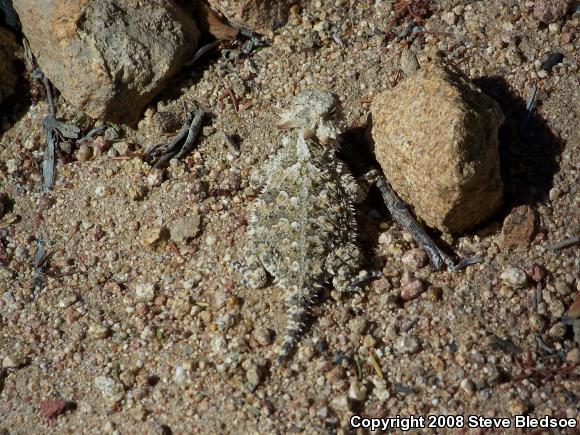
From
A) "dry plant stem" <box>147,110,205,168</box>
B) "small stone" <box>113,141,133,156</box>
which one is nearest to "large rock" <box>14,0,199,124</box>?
"small stone" <box>113,141,133,156</box>

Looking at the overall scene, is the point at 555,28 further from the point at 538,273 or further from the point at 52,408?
the point at 52,408

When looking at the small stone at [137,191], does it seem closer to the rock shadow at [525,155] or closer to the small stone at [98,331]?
the small stone at [98,331]

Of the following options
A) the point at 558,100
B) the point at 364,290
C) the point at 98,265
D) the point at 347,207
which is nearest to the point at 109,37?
the point at 98,265

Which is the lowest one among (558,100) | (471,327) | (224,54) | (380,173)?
(471,327)

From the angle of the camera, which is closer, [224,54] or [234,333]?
[234,333]

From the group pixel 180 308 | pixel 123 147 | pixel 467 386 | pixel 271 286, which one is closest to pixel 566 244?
pixel 467 386

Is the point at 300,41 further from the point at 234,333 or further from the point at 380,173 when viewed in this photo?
the point at 234,333
